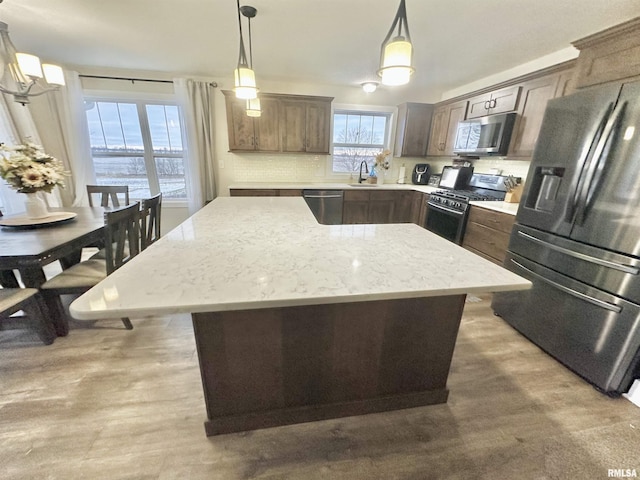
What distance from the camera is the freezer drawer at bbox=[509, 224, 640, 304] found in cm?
142

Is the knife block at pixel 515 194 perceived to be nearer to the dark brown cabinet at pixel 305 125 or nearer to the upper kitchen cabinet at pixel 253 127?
the dark brown cabinet at pixel 305 125

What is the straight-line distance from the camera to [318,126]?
3.96m

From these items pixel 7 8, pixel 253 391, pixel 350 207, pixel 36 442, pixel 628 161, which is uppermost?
pixel 7 8

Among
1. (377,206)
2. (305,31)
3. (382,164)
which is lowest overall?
(377,206)

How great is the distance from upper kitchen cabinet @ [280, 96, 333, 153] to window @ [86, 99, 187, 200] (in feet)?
5.21

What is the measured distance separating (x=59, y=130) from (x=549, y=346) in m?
5.93

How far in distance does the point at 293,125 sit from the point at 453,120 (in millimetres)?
2350

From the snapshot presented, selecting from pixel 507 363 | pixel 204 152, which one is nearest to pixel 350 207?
pixel 204 152

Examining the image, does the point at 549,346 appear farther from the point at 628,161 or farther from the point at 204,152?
the point at 204,152

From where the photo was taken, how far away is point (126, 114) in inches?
151

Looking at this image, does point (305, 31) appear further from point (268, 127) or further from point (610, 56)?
point (610, 56)

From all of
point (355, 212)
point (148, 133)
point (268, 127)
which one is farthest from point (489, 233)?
point (148, 133)

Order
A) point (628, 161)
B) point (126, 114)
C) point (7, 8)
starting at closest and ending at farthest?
point (628, 161) < point (7, 8) < point (126, 114)

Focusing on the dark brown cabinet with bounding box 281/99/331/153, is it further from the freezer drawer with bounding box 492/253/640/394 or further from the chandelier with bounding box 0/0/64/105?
the freezer drawer with bounding box 492/253/640/394
